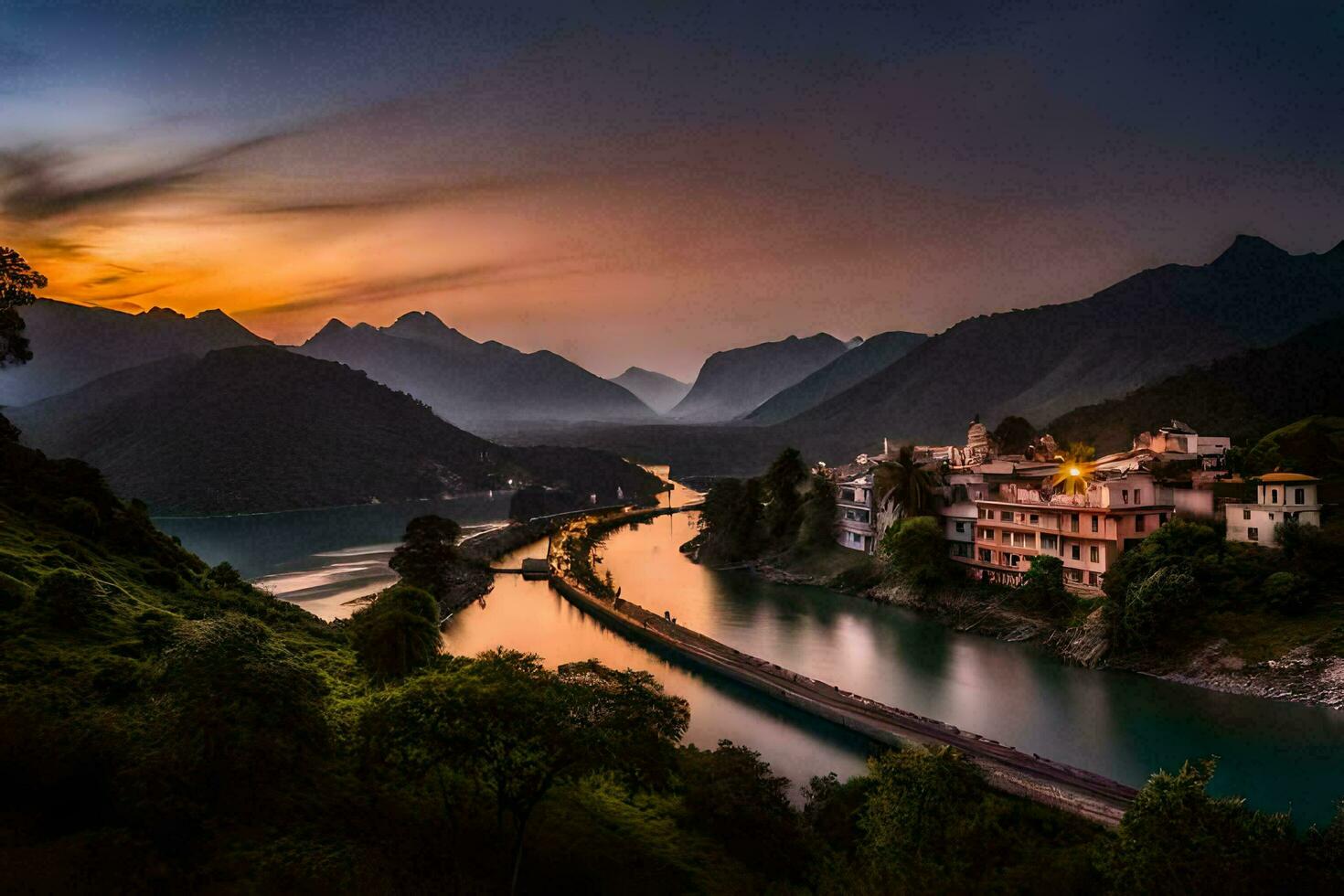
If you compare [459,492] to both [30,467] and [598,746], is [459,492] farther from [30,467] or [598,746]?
[598,746]

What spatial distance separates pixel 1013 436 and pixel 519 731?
4586 centimetres

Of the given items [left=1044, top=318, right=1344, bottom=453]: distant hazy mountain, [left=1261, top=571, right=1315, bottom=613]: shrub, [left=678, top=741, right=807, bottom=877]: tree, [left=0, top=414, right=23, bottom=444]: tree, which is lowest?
[left=678, top=741, right=807, bottom=877]: tree

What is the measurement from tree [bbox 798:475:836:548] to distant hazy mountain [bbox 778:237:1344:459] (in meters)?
72.4

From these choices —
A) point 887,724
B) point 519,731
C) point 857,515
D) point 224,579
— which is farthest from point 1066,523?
point 224,579

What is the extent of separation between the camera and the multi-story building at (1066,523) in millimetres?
30312

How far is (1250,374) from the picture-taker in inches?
2071

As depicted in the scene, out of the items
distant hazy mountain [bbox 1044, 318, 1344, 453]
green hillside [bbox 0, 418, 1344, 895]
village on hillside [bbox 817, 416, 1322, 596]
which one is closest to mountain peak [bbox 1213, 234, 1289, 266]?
distant hazy mountain [bbox 1044, 318, 1344, 453]

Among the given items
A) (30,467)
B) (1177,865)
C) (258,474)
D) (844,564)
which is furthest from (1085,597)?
(258,474)

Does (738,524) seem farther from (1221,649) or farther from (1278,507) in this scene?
(1221,649)

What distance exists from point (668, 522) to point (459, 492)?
41.5 meters

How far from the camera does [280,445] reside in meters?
107

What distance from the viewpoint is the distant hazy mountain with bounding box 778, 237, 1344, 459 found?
120 m

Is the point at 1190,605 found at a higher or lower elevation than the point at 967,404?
lower

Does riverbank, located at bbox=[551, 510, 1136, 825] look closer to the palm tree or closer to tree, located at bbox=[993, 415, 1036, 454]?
the palm tree
